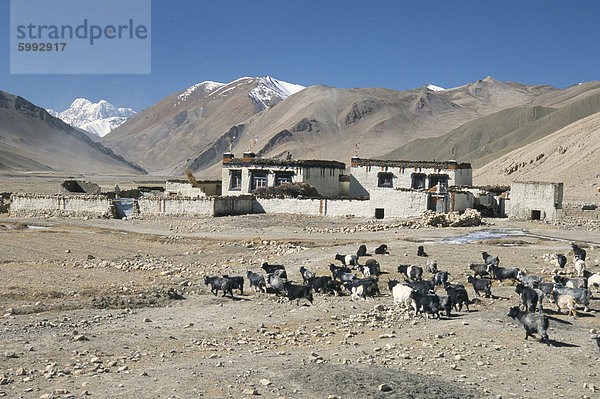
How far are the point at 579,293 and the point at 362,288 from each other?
5.90 meters

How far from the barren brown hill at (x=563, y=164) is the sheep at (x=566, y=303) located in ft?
137

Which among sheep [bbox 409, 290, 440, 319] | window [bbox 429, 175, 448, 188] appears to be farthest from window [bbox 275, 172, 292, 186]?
sheep [bbox 409, 290, 440, 319]

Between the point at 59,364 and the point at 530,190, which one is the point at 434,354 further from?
the point at 530,190

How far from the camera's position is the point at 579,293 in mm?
15711

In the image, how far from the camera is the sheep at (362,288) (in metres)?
17.5

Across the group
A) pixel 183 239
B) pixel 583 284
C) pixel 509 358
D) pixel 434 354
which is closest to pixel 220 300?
pixel 434 354

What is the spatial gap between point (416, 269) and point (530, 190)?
2315 cm

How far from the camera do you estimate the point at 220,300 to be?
18.0m

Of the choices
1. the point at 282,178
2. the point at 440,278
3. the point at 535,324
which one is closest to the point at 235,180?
the point at 282,178

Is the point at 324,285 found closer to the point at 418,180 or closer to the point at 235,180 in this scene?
the point at 235,180

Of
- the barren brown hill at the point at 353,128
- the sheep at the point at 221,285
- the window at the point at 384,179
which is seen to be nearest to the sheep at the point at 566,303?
the sheep at the point at 221,285

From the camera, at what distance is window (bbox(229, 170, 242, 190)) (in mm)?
48938

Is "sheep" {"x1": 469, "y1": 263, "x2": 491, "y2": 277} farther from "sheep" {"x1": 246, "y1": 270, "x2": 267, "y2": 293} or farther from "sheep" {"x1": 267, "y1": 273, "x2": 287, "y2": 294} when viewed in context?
"sheep" {"x1": 246, "y1": 270, "x2": 267, "y2": 293}

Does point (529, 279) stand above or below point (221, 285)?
above
